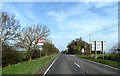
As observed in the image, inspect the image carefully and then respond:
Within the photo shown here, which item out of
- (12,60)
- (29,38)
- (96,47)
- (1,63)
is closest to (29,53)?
(29,38)

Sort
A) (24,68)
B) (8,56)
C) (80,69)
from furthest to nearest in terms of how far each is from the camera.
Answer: (8,56), (80,69), (24,68)

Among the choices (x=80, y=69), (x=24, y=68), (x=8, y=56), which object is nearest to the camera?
(x=24, y=68)

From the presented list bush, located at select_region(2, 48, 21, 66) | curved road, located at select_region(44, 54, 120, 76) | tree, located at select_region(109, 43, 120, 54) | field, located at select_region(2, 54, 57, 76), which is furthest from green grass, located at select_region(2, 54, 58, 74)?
tree, located at select_region(109, 43, 120, 54)

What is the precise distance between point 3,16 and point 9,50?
5.12 metres

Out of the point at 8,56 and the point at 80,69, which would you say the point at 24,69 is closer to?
the point at 80,69

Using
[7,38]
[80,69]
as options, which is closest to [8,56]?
[7,38]

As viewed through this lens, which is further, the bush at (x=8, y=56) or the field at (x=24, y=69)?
the bush at (x=8, y=56)

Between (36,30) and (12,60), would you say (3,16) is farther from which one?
(36,30)

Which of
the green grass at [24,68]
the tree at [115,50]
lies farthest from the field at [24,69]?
the tree at [115,50]

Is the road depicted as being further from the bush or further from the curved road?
the bush

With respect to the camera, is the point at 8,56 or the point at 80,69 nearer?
the point at 80,69

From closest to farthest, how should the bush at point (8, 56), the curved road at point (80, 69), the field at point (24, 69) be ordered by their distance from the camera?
the field at point (24, 69)
the curved road at point (80, 69)
the bush at point (8, 56)

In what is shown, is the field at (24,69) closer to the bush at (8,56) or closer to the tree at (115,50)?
the bush at (8,56)

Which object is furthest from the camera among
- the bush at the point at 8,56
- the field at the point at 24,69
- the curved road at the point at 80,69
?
the bush at the point at 8,56
